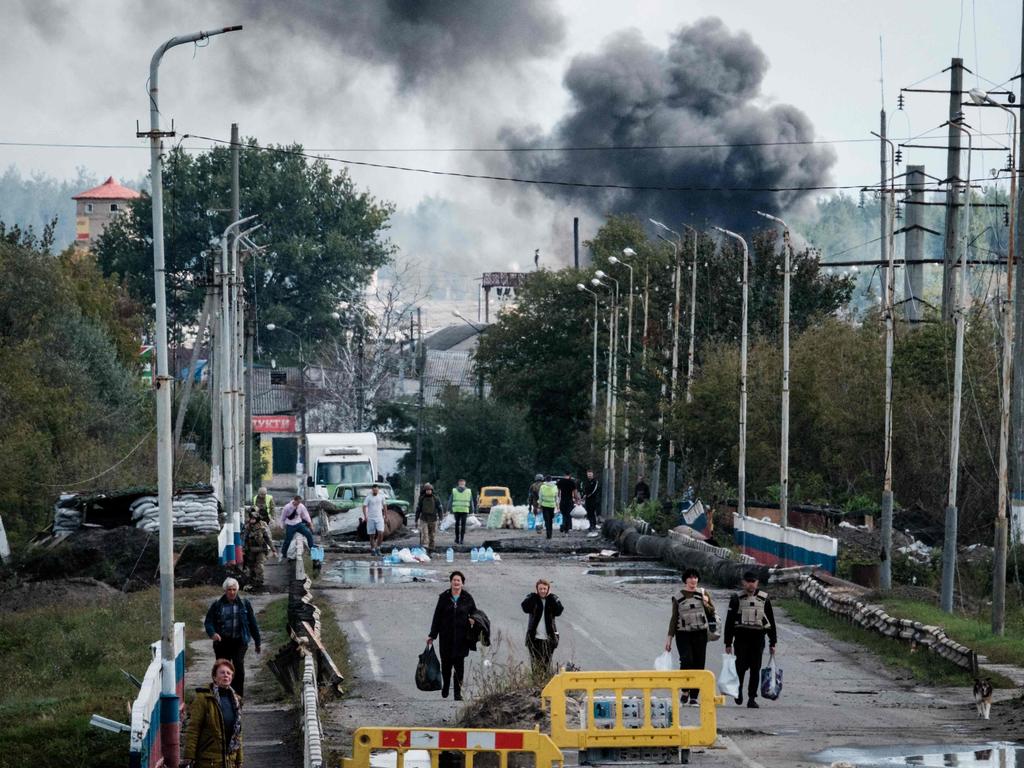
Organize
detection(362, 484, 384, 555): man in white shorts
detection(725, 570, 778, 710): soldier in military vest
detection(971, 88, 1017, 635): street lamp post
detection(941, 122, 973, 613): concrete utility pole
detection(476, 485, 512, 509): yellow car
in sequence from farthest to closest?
1. detection(476, 485, 512, 509): yellow car
2. detection(362, 484, 384, 555): man in white shorts
3. detection(941, 122, 973, 613): concrete utility pole
4. detection(971, 88, 1017, 635): street lamp post
5. detection(725, 570, 778, 710): soldier in military vest

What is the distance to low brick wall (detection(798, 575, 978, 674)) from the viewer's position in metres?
21.7

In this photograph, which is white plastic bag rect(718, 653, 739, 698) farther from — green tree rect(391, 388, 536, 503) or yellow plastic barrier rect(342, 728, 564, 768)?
green tree rect(391, 388, 536, 503)

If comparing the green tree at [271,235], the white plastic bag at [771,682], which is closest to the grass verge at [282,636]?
the white plastic bag at [771,682]

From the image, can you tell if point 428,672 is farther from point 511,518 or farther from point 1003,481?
point 511,518

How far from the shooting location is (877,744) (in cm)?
1588

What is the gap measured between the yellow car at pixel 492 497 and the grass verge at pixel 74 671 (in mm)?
36338

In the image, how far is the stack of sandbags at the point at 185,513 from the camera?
36906 millimetres

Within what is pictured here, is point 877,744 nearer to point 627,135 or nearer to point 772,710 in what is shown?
point 772,710

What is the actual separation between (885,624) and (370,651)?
23.5ft

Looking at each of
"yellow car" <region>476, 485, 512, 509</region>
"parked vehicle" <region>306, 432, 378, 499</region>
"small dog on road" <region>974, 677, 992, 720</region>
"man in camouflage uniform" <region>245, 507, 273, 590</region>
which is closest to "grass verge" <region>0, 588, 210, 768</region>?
"man in camouflage uniform" <region>245, 507, 273, 590</region>

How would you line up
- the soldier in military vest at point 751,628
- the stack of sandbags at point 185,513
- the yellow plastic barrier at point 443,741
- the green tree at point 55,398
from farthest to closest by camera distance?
1. the green tree at point 55,398
2. the stack of sandbags at point 185,513
3. the soldier in military vest at point 751,628
4. the yellow plastic barrier at point 443,741

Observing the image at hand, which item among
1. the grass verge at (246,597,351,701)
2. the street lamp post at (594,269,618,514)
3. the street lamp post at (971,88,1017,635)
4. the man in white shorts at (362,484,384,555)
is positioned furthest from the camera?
the street lamp post at (594,269,618,514)

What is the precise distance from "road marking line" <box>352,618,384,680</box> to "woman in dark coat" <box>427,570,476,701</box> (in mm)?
2215

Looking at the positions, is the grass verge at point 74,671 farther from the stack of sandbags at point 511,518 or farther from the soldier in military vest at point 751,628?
the stack of sandbags at point 511,518
